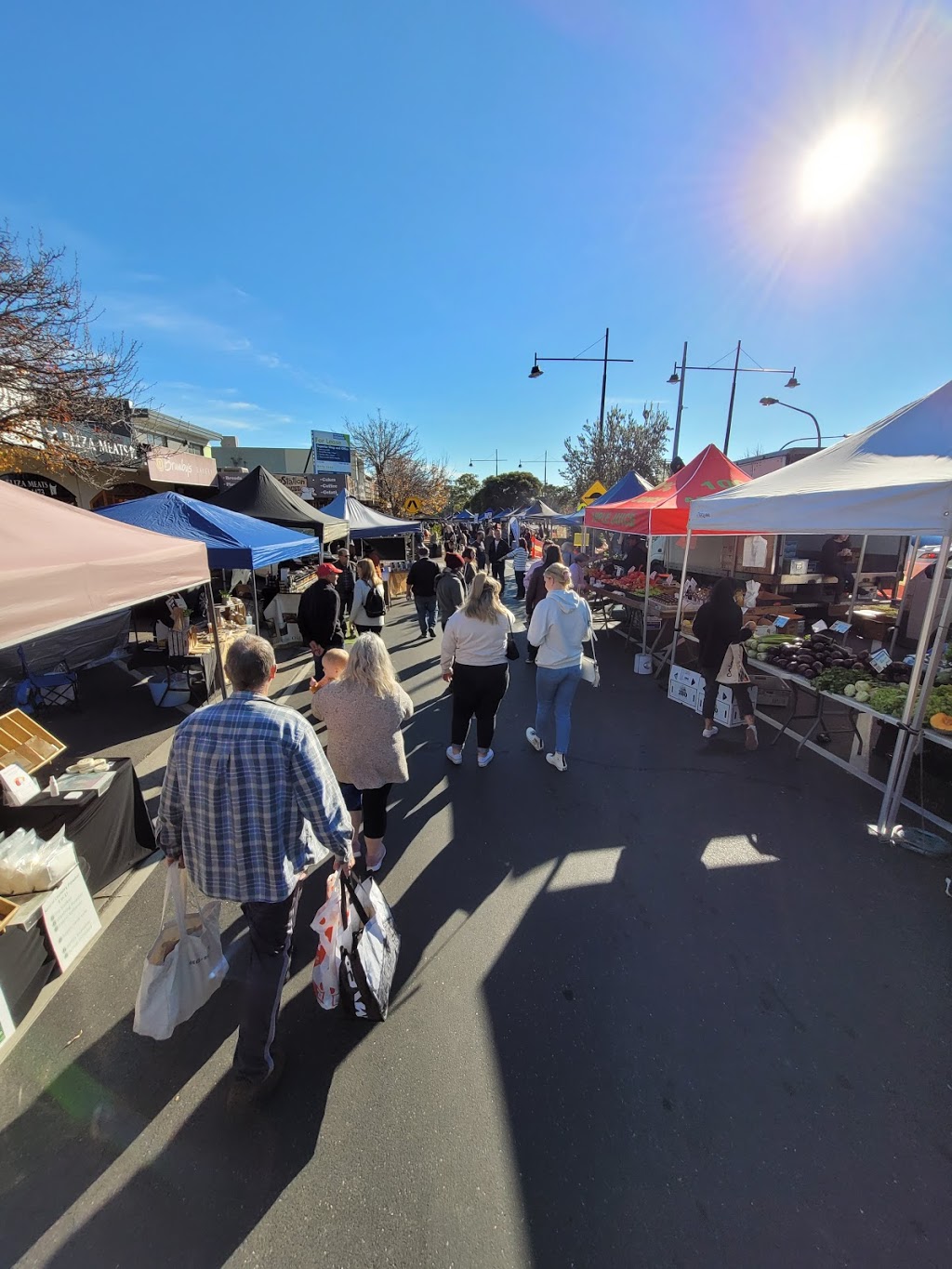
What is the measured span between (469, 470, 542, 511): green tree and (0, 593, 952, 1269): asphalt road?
67329mm

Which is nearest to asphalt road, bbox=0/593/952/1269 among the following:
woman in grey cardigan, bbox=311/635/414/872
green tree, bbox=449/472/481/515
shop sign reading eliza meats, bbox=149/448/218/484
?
woman in grey cardigan, bbox=311/635/414/872

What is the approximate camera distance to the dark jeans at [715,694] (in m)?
5.52

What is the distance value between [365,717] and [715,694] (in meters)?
4.28

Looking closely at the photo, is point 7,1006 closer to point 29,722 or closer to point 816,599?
point 29,722

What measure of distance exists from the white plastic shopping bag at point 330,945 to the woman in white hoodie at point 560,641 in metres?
2.79

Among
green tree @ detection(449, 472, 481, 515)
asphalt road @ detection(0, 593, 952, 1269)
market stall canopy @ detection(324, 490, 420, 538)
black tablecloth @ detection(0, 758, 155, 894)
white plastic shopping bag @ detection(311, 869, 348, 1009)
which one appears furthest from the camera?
green tree @ detection(449, 472, 481, 515)

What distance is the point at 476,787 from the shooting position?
4.55 metres

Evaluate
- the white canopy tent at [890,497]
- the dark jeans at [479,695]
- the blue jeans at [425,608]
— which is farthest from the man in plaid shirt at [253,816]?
the blue jeans at [425,608]

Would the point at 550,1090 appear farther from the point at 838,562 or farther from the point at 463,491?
the point at 463,491

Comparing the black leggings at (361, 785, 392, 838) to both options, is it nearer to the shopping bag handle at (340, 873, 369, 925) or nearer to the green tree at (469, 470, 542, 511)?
the shopping bag handle at (340, 873, 369, 925)

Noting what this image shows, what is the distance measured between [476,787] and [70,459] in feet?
30.4

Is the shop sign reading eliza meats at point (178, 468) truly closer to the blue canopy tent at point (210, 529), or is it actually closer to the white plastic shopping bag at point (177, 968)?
the blue canopy tent at point (210, 529)

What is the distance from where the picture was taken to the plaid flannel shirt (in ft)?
6.23

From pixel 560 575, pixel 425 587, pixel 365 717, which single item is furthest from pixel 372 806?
pixel 425 587
